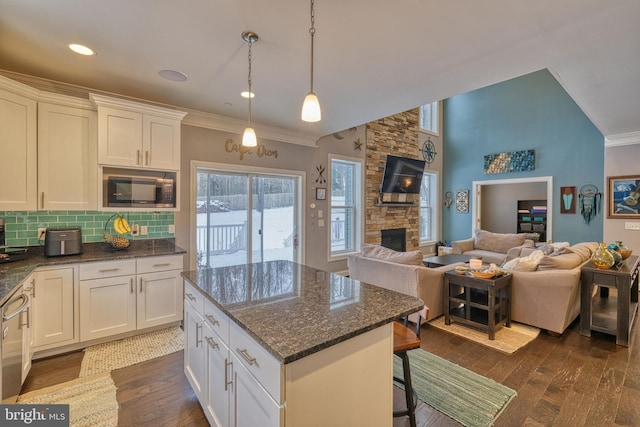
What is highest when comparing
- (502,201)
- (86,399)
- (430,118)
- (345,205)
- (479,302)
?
(430,118)

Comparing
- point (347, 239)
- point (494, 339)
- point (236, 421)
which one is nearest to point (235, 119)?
point (347, 239)

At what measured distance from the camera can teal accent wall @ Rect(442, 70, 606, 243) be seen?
19.0 ft

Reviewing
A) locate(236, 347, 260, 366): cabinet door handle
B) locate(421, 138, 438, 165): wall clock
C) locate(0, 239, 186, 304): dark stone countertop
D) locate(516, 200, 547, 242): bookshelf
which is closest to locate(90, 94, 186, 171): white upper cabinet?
locate(0, 239, 186, 304): dark stone countertop

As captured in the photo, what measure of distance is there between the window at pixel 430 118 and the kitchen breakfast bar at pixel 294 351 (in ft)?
22.8

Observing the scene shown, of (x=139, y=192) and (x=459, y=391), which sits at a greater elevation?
(x=139, y=192)

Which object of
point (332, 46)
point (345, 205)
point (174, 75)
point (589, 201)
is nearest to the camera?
point (332, 46)

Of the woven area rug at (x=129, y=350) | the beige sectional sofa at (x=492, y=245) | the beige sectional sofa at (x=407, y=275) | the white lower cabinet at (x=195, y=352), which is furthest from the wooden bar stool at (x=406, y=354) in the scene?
the beige sectional sofa at (x=492, y=245)

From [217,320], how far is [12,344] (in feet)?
4.78

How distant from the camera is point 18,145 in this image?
258 cm

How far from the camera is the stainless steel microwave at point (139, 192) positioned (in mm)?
3033

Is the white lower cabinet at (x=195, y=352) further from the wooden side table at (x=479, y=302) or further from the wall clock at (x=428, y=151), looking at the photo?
the wall clock at (x=428, y=151)

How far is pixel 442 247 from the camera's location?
7461 millimetres

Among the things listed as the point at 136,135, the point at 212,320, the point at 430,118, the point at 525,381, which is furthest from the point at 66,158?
the point at 430,118

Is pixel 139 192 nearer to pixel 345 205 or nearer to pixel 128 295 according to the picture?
pixel 128 295
